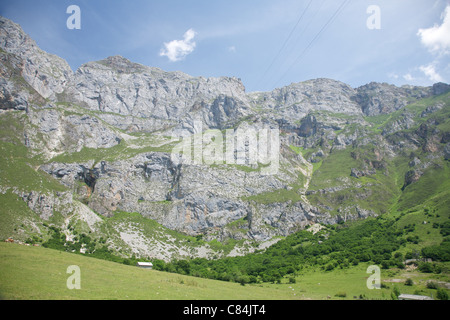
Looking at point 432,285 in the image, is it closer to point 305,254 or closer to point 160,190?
point 305,254

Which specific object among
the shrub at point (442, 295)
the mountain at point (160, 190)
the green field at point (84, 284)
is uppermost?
the mountain at point (160, 190)

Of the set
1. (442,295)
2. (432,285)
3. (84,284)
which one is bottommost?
(442,295)

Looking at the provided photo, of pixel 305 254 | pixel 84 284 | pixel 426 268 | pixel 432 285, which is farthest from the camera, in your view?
pixel 305 254

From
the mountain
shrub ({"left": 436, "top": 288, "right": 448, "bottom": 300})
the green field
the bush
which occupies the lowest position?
shrub ({"left": 436, "top": 288, "right": 448, "bottom": 300})

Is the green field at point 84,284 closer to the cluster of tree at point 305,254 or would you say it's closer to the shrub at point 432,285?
the shrub at point 432,285

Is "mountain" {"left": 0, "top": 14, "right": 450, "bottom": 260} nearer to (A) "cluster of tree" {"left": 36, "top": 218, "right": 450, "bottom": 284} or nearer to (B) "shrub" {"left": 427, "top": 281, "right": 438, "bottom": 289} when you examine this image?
(A) "cluster of tree" {"left": 36, "top": 218, "right": 450, "bottom": 284}

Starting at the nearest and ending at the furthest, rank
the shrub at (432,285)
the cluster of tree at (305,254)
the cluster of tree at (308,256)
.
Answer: the shrub at (432,285) < the cluster of tree at (305,254) < the cluster of tree at (308,256)

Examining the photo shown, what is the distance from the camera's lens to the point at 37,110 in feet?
584

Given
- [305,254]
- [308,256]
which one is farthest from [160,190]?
[308,256]

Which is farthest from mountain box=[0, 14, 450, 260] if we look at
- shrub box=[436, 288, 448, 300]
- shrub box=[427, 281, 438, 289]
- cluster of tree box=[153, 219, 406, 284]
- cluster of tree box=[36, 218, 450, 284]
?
shrub box=[436, 288, 448, 300]

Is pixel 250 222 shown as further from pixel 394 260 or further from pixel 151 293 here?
pixel 151 293

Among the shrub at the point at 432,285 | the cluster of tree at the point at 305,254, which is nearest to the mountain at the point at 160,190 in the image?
the cluster of tree at the point at 305,254

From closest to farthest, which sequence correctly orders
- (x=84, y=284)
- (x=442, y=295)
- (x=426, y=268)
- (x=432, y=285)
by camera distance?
(x=84, y=284)
(x=442, y=295)
(x=432, y=285)
(x=426, y=268)

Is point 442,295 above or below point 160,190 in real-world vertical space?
below
